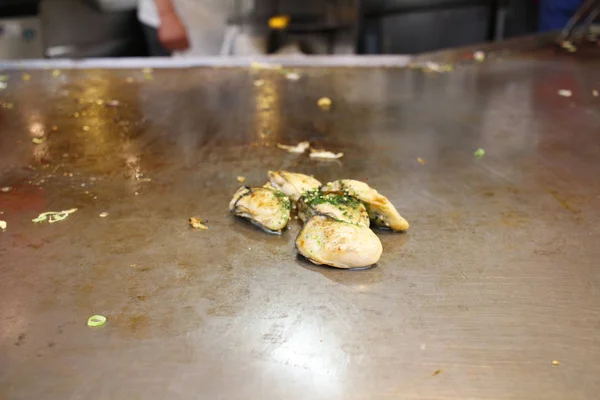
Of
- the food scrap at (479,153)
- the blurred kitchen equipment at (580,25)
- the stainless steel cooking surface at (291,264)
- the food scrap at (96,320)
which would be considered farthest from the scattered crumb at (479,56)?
the food scrap at (96,320)

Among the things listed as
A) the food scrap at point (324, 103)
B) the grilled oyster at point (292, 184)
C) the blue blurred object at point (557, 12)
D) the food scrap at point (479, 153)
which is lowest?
the blue blurred object at point (557, 12)

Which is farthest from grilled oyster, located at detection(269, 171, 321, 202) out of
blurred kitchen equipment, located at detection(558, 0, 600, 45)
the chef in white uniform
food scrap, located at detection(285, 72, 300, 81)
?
the chef in white uniform

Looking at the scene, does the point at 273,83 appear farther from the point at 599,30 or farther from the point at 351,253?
the point at 599,30

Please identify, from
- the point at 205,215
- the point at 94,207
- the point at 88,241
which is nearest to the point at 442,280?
the point at 205,215

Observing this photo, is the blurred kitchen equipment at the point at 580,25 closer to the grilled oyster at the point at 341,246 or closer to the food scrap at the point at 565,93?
the food scrap at the point at 565,93

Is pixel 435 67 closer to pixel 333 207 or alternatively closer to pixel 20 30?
pixel 333 207
